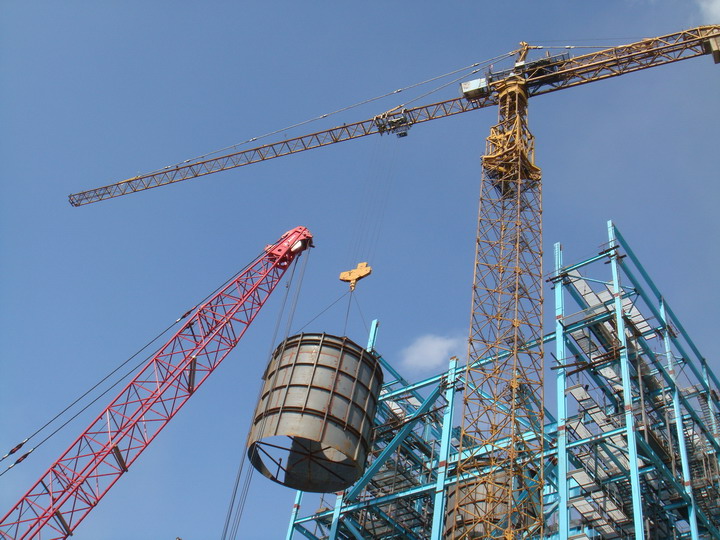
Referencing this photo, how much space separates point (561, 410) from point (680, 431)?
5720 mm

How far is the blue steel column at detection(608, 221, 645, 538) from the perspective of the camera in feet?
106

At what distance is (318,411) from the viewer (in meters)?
34.6

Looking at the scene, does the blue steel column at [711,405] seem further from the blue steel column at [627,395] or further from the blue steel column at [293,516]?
the blue steel column at [293,516]

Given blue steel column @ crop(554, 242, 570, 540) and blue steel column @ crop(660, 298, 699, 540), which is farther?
blue steel column @ crop(660, 298, 699, 540)

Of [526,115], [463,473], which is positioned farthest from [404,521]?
[526,115]

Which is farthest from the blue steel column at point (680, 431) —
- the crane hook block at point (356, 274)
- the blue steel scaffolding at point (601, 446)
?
the crane hook block at point (356, 274)

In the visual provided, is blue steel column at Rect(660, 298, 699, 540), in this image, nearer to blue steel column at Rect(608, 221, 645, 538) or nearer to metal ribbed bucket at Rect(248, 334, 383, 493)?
blue steel column at Rect(608, 221, 645, 538)

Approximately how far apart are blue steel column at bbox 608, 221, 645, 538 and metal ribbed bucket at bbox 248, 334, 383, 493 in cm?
1026

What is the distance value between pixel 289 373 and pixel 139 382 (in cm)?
2166

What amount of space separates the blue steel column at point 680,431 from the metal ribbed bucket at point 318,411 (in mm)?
13398

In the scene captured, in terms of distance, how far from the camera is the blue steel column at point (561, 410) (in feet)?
113

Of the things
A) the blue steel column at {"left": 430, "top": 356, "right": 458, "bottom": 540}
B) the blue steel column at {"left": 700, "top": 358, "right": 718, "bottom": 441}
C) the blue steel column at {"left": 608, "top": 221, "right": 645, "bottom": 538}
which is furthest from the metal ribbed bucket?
the blue steel column at {"left": 700, "top": 358, "right": 718, "bottom": 441}

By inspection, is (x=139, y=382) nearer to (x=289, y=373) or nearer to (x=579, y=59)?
(x=289, y=373)

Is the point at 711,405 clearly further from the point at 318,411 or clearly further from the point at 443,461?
the point at 318,411
